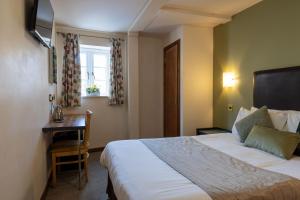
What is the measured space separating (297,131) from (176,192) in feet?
5.69

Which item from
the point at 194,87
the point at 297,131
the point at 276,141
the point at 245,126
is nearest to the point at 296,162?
the point at 276,141

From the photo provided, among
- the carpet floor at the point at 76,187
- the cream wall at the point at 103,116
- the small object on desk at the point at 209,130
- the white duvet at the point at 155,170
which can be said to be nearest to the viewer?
the white duvet at the point at 155,170

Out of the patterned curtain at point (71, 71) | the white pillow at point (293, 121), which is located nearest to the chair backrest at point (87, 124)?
the patterned curtain at point (71, 71)

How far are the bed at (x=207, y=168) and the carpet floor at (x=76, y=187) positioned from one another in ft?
1.87

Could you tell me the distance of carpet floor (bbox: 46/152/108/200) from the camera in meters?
2.55

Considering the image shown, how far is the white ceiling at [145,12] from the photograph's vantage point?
2.99 meters

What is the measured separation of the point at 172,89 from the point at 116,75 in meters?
1.26

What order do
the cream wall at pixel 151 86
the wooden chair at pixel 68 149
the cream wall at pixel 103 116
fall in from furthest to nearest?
1. the cream wall at pixel 151 86
2. the cream wall at pixel 103 116
3. the wooden chair at pixel 68 149

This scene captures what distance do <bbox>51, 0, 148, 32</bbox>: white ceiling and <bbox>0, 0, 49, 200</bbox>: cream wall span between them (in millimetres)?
1098

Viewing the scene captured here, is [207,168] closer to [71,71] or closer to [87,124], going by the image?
[87,124]

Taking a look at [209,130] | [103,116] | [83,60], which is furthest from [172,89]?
[83,60]

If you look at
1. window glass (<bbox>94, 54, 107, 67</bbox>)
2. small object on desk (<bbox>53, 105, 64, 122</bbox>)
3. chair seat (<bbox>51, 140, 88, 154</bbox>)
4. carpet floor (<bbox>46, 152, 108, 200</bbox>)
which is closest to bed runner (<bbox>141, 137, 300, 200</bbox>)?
carpet floor (<bbox>46, 152, 108, 200</bbox>)

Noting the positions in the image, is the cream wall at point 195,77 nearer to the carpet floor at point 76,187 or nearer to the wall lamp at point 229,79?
the wall lamp at point 229,79

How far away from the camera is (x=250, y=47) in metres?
3.13
